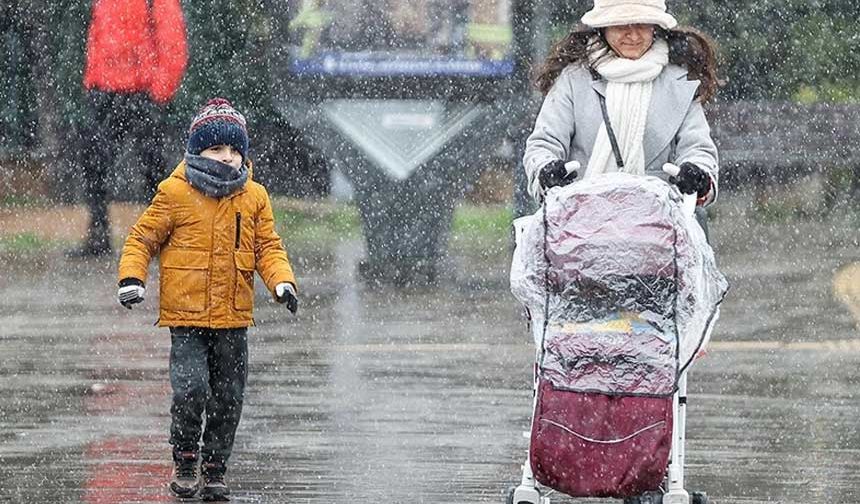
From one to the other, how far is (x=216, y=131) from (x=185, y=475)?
1.22 meters

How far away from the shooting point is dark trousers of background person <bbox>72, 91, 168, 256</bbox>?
1684 cm

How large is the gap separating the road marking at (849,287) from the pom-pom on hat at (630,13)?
6.17 metres

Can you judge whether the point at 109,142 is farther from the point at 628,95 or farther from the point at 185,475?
the point at 628,95

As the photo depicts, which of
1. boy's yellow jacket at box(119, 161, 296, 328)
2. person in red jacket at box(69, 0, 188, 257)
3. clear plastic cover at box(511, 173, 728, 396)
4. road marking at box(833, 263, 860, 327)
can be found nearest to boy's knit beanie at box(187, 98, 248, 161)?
boy's yellow jacket at box(119, 161, 296, 328)

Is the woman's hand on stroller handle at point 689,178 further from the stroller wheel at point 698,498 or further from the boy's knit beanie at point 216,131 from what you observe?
the boy's knit beanie at point 216,131

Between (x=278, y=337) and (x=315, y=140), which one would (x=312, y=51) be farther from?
(x=278, y=337)

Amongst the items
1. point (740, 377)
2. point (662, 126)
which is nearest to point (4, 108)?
point (740, 377)

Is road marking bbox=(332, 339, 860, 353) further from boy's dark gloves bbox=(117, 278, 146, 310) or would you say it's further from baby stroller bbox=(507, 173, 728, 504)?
baby stroller bbox=(507, 173, 728, 504)

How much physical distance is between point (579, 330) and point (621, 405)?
0.24 meters

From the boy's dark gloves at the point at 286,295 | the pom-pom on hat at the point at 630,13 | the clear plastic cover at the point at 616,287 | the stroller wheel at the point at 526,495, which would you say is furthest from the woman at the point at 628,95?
the boy's dark gloves at the point at 286,295

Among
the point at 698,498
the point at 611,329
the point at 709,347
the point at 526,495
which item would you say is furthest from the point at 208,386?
the point at 709,347

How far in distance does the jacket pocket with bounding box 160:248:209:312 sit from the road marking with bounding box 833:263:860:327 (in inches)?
234

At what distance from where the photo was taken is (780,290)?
1397 cm

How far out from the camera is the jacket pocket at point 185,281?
7367mm
